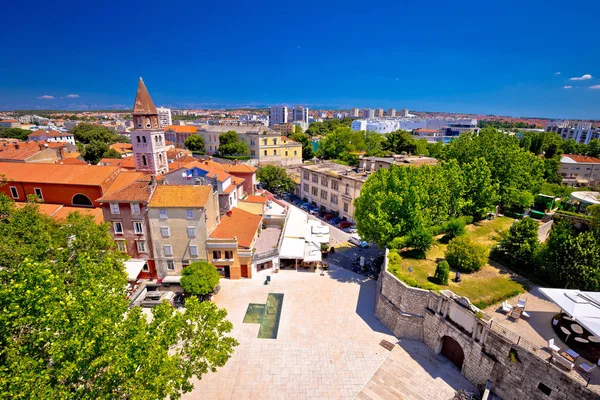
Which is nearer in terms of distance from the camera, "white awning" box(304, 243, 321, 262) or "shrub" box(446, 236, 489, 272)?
"shrub" box(446, 236, 489, 272)

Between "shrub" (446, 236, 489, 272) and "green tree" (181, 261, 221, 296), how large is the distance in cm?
2196

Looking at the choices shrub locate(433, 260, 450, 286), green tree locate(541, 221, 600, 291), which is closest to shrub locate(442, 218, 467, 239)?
green tree locate(541, 221, 600, 291)

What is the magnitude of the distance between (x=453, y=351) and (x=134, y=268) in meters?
28.8

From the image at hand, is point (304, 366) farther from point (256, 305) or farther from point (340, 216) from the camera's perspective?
point (340, 216)

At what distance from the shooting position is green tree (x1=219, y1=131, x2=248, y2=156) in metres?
84.8

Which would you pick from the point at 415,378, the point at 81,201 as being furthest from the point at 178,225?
the point at 415,378

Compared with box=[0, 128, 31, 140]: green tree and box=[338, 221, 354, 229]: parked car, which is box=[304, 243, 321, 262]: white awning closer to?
box=[338, 221, 354, 229]: parked car

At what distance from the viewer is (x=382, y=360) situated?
71.8ft

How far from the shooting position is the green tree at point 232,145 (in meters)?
84.8

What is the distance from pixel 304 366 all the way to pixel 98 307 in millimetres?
13877

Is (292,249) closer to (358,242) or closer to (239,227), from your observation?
(239,227)

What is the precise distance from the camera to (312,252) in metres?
34.8

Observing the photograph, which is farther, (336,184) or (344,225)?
(336,184)

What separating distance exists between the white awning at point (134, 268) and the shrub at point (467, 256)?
29.6m
